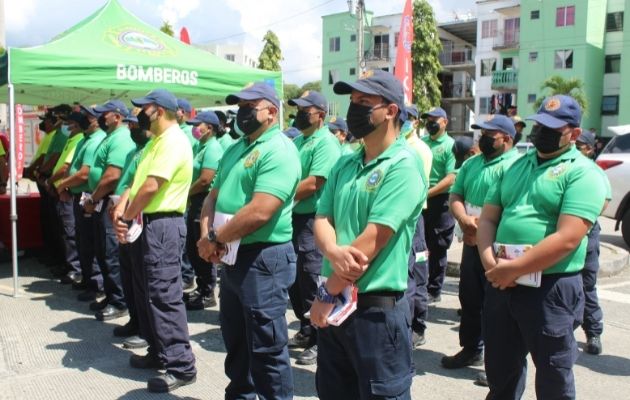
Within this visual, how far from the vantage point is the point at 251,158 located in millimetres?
3457

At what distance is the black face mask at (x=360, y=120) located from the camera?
265cm

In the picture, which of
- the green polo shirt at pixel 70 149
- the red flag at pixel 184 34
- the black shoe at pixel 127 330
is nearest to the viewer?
the black shoe at pixel 127 330

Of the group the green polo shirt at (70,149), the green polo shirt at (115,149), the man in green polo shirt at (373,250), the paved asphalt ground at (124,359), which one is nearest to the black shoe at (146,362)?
the paved asphalt ground at (124,359)

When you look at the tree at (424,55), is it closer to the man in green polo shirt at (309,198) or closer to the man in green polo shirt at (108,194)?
the man in green polo shirt at (108,194)

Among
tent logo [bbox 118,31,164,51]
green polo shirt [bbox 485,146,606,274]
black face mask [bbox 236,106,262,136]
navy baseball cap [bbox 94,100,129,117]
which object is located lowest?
green polo shirt [bbox 485,146,606,274]

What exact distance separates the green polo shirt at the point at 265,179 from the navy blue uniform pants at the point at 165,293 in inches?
33.9

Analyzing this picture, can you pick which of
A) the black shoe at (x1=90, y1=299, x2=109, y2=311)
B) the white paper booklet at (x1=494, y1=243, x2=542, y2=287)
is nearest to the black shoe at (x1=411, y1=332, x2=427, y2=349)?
the white paper booklet at (x1=494, y1=243, x2=542, y2=287)

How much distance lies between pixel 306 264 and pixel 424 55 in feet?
112

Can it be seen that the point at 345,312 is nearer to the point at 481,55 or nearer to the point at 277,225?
the point at 277,225

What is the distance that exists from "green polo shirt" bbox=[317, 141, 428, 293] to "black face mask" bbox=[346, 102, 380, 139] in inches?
4.8

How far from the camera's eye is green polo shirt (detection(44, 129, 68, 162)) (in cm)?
816

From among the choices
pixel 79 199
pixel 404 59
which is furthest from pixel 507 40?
pixel 79 199

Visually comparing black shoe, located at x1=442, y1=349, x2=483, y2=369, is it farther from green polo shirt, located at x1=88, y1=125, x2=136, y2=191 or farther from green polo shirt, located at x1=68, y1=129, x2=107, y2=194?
green polo shirt, located at x1=68, y1=129, x2=107, y2=194

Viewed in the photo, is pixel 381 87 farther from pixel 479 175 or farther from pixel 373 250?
pixel 479 175
